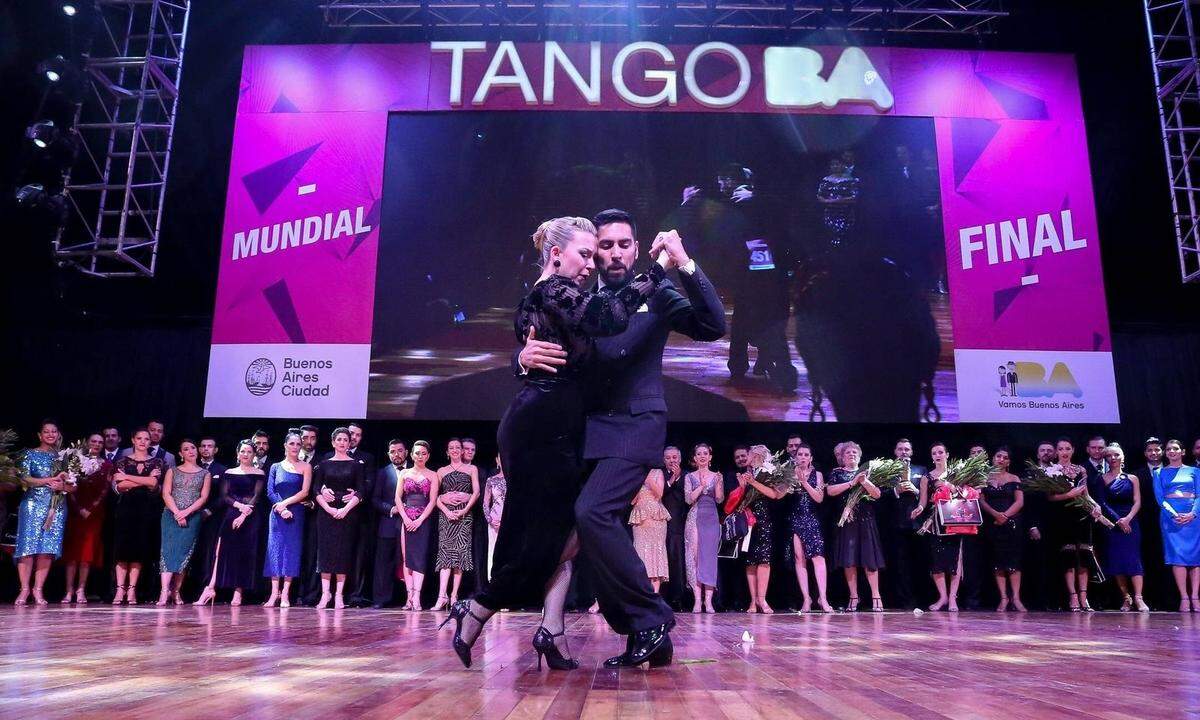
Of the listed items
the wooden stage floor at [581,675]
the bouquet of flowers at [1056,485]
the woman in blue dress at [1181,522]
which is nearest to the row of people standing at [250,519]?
the wooden stage floor at [581,675]

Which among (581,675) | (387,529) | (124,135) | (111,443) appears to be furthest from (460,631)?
(124,135)

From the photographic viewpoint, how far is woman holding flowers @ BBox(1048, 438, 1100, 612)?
738 cm

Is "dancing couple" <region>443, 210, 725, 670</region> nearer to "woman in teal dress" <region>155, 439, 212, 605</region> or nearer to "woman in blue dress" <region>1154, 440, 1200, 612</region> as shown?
"woman in teal dress" <region>155, 439, 212, 605</region>

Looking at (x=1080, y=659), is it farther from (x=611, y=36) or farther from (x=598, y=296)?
(x=611, y=36)

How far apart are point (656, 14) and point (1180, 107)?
16.6 feet

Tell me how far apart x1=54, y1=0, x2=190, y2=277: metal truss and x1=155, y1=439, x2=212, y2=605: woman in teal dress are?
193cm

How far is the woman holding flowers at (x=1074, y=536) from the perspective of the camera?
738 cm

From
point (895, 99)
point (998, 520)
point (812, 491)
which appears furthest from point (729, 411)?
point (895, 99)

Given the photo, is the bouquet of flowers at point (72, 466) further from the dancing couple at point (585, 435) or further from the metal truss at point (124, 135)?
the dancing couple at point (585, 435)

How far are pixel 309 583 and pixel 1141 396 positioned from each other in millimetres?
7969

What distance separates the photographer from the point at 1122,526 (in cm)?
721

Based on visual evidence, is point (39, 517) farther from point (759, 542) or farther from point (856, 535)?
point (856, 535)

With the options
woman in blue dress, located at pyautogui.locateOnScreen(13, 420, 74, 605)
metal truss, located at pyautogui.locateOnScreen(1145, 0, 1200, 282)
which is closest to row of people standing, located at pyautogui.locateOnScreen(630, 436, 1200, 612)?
metal truss, located at pyautogui.locateOnScreen(1145, 0, 1200, 282)

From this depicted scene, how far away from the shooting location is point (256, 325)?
786 centimetres
